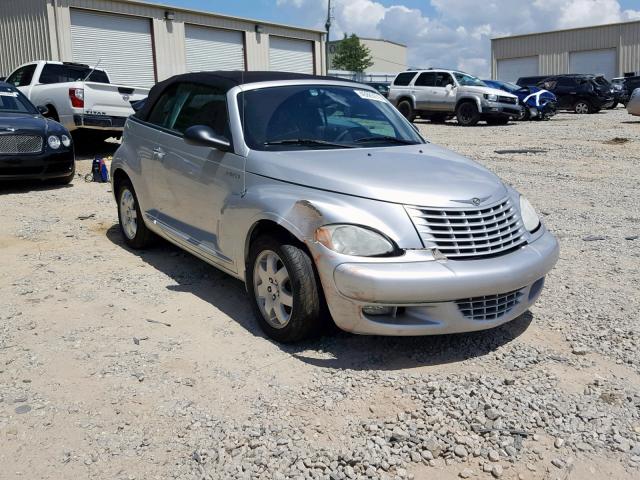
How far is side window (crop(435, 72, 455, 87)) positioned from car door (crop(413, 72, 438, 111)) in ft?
0.56

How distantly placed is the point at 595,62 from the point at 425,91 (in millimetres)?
27569

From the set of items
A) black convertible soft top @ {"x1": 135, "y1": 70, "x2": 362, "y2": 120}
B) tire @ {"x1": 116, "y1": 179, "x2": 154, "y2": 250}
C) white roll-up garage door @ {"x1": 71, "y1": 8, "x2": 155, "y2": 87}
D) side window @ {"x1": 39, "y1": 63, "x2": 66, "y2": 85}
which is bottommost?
tire @ {"x1": 116, "y1": 179, "x2": 154, "y2": 250}

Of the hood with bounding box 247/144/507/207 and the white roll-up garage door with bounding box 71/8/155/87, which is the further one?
the white roll-up garage door with bounding box 71/8/155/87

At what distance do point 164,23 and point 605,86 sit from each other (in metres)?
17.8

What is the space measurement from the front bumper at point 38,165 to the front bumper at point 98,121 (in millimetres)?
2309

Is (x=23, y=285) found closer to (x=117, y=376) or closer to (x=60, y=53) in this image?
(x=117, y=376)

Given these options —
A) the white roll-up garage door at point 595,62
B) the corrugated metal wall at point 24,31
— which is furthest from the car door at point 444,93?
the white roll-up garage door at point 595,62

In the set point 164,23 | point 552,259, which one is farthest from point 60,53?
point 552,259

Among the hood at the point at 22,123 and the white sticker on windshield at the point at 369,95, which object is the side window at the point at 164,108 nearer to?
the white sticker on windshield at the point at 369,95

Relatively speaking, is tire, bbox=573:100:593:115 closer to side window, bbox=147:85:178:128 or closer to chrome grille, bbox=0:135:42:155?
chrome grille, bbox=0:135:42:155

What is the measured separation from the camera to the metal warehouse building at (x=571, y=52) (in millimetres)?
43625

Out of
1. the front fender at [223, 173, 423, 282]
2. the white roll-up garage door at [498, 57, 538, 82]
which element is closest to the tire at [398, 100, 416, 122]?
the front fender at [223, 173, 423, 282]

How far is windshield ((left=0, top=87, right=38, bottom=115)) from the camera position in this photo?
34.6 ft

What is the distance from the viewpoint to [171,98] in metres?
5.81
